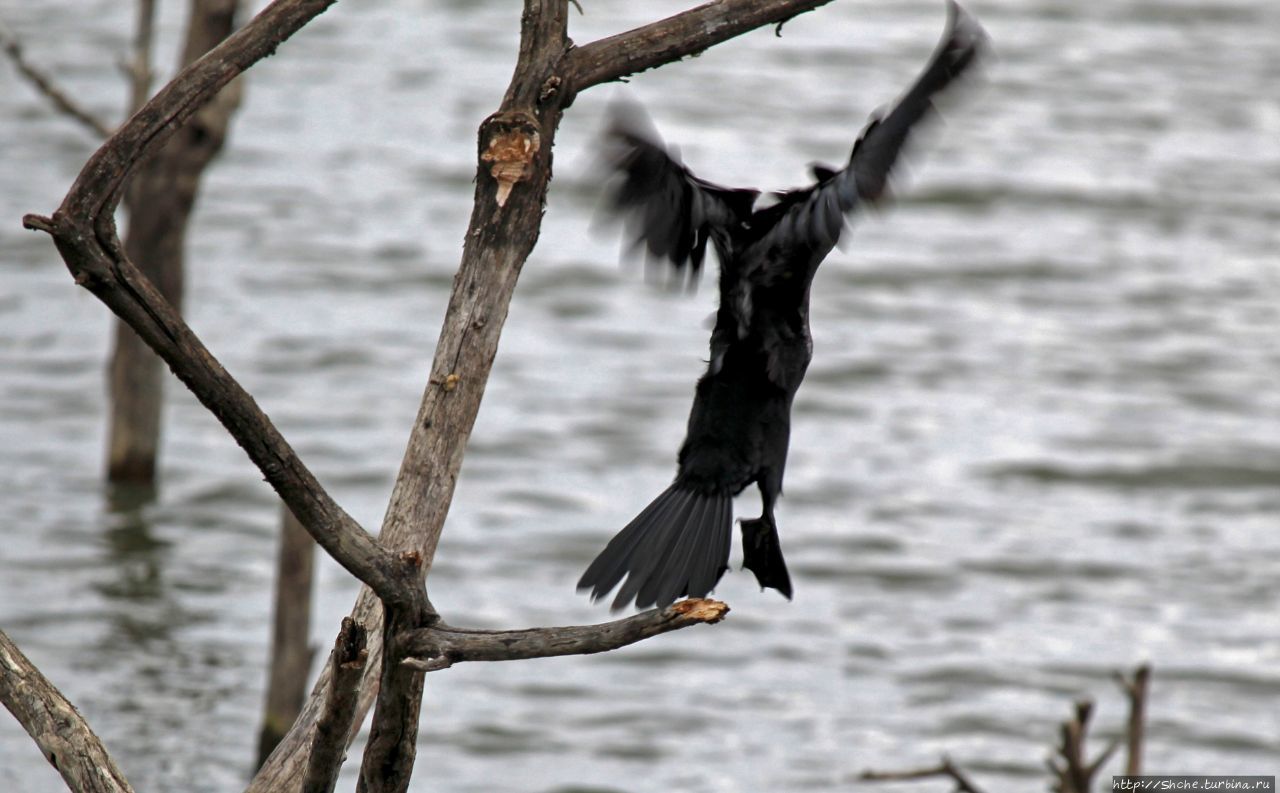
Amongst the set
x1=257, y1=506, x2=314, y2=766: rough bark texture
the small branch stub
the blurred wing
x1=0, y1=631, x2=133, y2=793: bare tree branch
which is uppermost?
the blurred wing

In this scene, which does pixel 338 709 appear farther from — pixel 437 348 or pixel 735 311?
pixel 735 311

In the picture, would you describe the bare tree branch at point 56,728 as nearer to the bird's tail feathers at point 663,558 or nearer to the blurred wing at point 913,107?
the bird's tail feathers at point 663,558

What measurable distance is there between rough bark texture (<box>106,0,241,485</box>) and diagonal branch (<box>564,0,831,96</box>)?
131 inches

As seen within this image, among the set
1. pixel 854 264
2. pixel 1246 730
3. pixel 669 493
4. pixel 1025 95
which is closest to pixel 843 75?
pixel 1025 95

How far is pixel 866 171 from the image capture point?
2.50 metres

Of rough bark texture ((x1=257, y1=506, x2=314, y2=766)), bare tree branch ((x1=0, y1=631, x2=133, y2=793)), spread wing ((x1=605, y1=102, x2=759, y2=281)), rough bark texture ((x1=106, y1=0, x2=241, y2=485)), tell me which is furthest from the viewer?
rough bark texture ((x1=106, y1=0, x2=241, y2=485))

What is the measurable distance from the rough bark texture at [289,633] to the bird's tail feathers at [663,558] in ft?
8.75

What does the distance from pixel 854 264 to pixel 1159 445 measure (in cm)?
258

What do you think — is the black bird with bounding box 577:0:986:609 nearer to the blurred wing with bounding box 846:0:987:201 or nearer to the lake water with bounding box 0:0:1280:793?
the blurred wing with bounding box 846:0:987:201

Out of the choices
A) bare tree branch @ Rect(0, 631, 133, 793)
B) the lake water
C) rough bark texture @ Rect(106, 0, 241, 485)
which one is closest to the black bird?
the lake water

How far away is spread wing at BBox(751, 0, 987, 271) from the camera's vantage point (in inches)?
96.2

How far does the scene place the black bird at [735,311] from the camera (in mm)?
2473

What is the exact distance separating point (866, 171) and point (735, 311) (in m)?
0.28

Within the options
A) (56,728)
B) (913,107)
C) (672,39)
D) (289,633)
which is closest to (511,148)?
(672,39)
